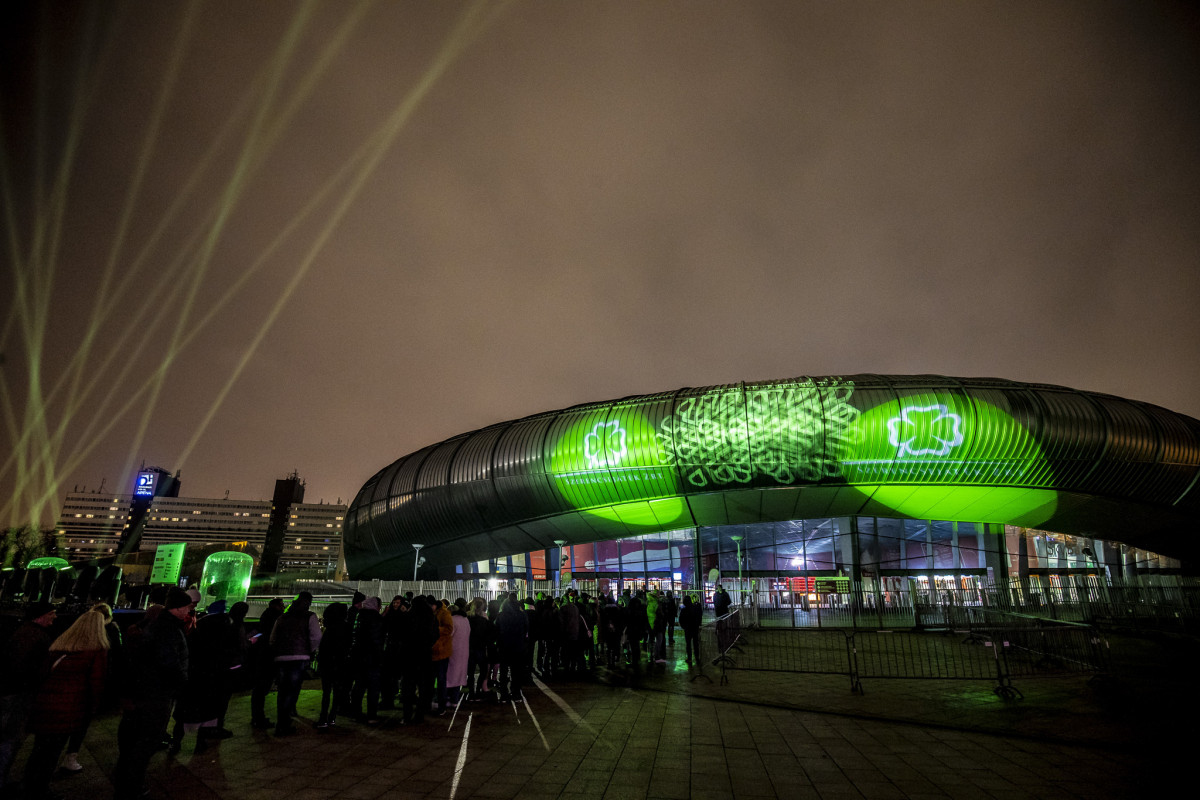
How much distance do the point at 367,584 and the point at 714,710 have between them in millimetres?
18985

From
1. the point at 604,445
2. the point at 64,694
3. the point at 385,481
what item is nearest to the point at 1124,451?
the point at 604,445

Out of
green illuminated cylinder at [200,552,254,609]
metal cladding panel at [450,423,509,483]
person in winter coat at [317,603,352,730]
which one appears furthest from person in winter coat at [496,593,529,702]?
metal cladding panel at [450,423,509,483]

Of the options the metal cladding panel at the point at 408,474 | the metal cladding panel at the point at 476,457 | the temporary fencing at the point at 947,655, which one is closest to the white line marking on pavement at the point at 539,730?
the temporary fencing at the point at 947,655

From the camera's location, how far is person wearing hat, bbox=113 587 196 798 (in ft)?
16.8

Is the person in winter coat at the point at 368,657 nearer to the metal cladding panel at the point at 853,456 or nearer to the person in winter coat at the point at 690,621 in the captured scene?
the person in winter coat at the point at 690,621

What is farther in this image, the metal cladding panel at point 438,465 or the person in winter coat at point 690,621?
the metal cladding panel at point 438,465

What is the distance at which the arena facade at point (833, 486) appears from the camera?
2725cm

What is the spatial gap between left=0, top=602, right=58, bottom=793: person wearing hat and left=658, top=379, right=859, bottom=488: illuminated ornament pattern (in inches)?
994

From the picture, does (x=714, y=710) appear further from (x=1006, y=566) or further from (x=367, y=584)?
(x=1006, y=566)

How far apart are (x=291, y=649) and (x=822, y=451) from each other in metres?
24.3

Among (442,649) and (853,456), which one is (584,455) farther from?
(442,649)

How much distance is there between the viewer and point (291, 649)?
27.2ft

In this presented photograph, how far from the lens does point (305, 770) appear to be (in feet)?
20.6

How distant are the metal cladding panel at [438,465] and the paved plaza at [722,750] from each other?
82.3 ft
